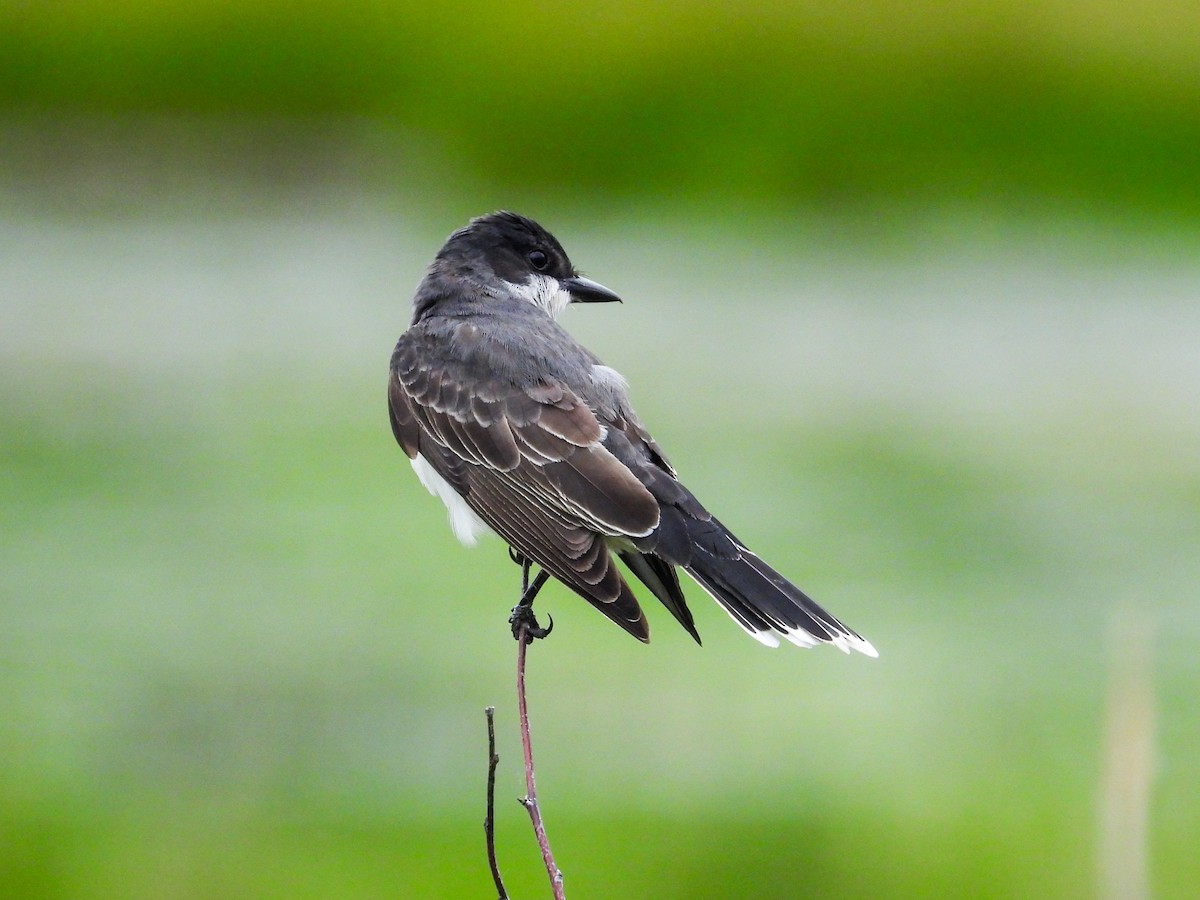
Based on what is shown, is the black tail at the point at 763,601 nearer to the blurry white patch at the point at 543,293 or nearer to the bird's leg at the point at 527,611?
the bird's leg at the point at 527,611

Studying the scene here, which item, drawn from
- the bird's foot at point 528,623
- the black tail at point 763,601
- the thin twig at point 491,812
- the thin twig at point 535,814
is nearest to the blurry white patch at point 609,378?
the black tail at point 763,601

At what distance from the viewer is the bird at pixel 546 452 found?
84.5 inches

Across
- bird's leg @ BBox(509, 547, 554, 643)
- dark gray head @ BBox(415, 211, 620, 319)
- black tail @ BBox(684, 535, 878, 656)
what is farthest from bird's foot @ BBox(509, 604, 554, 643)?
dark gray head @ BBox(415, 211, 620, 319)

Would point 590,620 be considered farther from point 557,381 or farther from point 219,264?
point 219,264

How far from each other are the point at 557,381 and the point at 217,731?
379cm

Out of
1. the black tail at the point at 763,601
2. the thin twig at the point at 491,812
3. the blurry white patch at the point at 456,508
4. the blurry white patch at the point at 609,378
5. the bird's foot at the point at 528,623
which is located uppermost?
the blurry white patch at the point at 609,378

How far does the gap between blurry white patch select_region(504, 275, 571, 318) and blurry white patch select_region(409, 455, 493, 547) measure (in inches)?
19.7

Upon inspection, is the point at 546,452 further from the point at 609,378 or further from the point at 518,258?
the point at 518,258

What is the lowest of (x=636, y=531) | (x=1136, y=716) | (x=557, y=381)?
(x=1136, y=716)

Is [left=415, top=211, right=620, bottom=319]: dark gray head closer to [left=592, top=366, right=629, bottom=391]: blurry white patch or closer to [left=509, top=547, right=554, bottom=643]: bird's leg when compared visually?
[left=592, top=366, right=629, bottom=391]: blurry white patch

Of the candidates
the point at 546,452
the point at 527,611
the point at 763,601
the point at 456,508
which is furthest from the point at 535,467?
the point at 763,601

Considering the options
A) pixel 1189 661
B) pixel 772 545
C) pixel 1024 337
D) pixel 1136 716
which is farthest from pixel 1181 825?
pixel 1024 337

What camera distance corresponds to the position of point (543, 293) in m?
2.93

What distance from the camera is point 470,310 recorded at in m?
2.80
